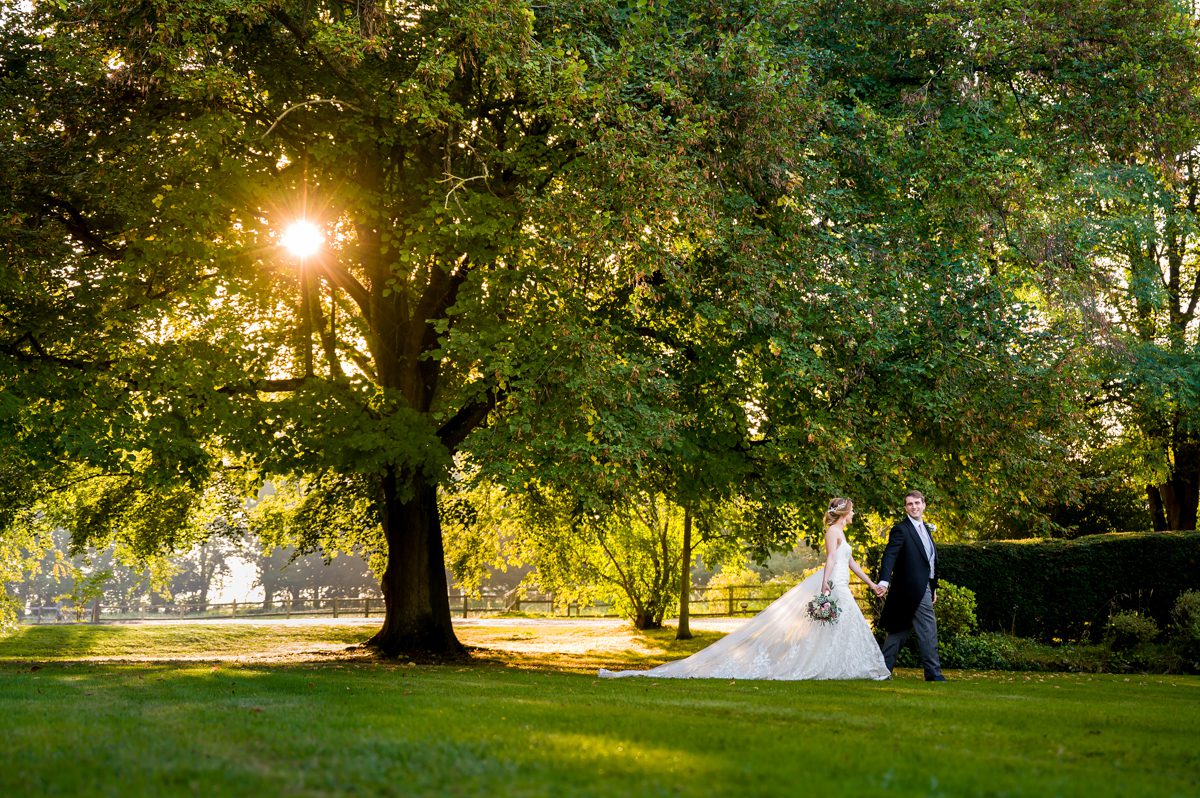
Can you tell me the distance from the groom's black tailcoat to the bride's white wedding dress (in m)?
0.43

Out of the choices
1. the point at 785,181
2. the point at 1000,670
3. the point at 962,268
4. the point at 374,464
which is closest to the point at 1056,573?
the point at 1000,670

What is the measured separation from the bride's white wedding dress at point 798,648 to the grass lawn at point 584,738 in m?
0.76

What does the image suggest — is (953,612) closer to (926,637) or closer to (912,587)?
(926,637)

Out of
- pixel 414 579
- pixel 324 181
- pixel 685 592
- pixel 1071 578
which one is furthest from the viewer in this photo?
pixel 685 592

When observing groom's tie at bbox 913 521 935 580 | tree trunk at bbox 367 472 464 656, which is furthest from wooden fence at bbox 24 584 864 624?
groom's tie at bbox 913 521 935 580

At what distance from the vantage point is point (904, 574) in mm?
13477

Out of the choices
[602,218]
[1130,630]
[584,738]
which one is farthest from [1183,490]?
[584,738]

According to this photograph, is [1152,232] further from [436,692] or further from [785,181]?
[436,692]

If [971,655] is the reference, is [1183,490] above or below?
above

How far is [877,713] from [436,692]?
4565 mm

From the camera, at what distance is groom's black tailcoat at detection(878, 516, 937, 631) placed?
13.4m

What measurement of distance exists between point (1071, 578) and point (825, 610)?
29.8 ft

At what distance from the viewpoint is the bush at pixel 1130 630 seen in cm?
1852

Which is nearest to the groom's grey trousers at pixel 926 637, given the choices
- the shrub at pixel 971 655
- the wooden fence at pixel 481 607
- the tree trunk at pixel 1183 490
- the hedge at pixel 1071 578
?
the shrub at pixel 971 655
